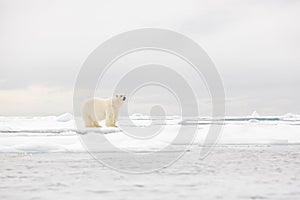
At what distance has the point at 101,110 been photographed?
59.4 feet

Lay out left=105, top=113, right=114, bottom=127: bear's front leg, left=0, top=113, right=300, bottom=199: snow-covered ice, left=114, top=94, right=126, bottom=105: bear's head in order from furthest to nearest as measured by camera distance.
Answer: left=114, top=94, right=126, bottom=105: bear's head → left=105, top=113, right=114, bottom=127: bear's front leg → left=0, top=113, right=300, bottom=199: snow-covered ice

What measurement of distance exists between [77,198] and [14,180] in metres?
1.89

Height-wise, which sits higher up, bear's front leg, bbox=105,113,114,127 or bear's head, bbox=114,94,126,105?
bear's head, bbox=114,94,126,105

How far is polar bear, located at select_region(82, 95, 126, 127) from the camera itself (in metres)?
17.8

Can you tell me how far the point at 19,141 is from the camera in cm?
1310

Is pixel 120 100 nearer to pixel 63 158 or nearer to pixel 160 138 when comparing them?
pixel 160 138

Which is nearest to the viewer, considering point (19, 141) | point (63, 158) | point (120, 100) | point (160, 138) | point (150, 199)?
point (150, 199)

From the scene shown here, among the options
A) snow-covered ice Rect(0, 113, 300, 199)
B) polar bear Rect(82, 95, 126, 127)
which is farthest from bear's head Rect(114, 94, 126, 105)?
snow-covered ice Rect(0, 113, 300, 199)

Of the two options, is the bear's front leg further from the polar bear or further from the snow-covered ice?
the snow-covered ice

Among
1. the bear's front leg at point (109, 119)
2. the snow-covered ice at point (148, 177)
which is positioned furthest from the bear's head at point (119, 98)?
the snow-covered ice at point (148, 177)

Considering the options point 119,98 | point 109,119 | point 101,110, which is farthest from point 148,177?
point 101,110

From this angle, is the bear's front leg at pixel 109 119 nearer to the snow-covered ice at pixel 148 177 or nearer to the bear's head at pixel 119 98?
the bear's head at pixel 119 98

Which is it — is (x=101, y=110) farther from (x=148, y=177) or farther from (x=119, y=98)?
(x=148, y=177)

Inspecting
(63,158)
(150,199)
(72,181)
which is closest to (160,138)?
(63,158)
